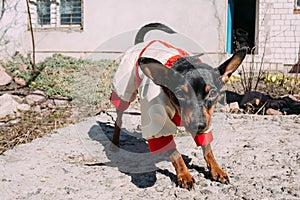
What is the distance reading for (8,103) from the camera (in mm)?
5383

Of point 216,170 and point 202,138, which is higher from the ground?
point 202,138

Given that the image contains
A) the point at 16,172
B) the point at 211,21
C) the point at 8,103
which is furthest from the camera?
the point at 211,21

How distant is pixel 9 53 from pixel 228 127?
241 inches

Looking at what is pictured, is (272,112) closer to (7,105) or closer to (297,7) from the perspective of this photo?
(7,105)

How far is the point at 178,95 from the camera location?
2205 mm

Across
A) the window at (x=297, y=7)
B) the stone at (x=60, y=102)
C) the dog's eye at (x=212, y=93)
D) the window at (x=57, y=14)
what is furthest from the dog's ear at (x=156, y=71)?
the window at (x=57, y=14)

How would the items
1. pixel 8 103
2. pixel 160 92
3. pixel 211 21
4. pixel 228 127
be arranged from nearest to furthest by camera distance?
pixel 160 92
pixel 228 127
pixel 8 103
pixel 211 21

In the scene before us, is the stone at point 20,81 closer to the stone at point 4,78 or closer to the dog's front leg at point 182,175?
the stone at point 4,78

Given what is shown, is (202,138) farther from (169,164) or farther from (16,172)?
(16,172)

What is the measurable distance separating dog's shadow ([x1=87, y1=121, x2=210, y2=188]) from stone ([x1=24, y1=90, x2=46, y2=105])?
1.87 metres

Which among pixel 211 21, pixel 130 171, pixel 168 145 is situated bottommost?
pixel 130 171

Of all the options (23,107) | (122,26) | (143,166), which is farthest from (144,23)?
(143,166)

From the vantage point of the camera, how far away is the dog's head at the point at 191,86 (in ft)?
7.02

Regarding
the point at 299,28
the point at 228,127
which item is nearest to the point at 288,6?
the point at 299,28
